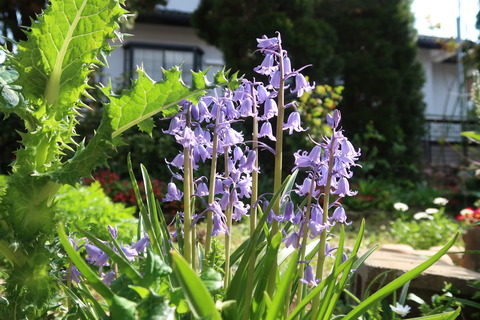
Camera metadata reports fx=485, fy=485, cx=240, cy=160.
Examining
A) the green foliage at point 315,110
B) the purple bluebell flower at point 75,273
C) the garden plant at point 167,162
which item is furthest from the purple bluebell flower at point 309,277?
the green foliage at point 315,110

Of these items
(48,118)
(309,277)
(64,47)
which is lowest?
(309,277)

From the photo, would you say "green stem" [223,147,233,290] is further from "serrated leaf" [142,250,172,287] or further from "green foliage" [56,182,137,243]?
"green foliage" [56,182,137,243]

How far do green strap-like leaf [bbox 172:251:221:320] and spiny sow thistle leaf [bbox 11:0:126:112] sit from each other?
2.82ft

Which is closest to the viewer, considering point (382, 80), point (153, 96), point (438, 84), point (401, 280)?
point (401, 280)

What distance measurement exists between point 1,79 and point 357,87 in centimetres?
986

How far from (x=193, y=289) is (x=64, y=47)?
947 millimetres

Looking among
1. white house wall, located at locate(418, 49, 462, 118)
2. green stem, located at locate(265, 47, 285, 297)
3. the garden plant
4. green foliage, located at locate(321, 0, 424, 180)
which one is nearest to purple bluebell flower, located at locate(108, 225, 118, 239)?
the garden plant

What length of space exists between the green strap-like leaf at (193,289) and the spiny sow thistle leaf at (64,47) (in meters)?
0.86

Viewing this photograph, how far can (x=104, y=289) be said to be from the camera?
1.26m

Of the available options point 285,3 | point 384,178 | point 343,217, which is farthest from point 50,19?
point 384,178

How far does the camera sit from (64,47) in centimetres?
157

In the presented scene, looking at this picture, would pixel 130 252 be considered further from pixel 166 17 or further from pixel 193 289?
pixel 166 17

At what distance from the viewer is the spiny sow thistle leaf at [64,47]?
5.07ft

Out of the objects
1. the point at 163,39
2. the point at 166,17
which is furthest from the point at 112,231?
the point at 163,39
